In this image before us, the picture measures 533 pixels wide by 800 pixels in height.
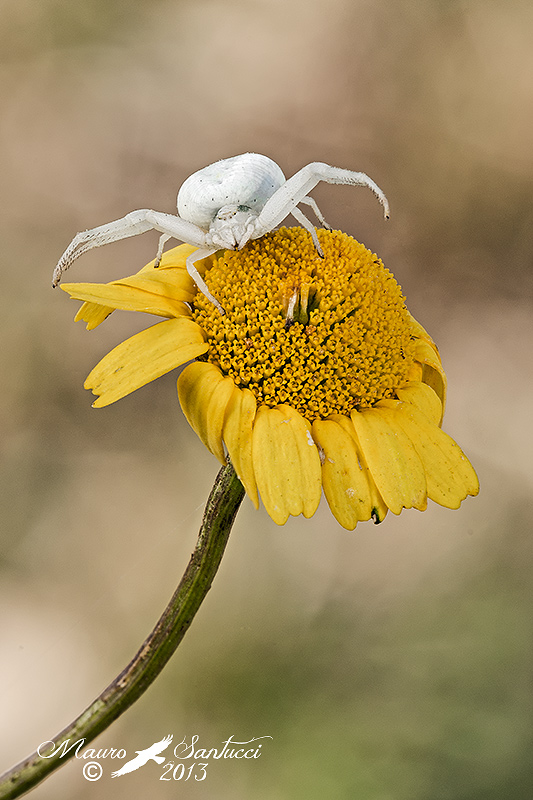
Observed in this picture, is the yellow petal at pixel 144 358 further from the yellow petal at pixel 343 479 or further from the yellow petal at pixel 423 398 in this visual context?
the yellow petal at pixel 423 398

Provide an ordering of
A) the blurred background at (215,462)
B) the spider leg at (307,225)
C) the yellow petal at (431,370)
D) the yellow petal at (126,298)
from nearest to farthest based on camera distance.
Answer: the yellow petal at (126,298) → the spider leg at (307,225) → the yellow petal at (431,370) → the blurred background at (215,462)

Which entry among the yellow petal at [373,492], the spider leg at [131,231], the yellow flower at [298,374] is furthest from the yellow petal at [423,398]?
the spider leg at [131,231]

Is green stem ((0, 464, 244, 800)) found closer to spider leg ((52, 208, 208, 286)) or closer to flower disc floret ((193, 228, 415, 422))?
flower disc floret ((193, 228, 415, 422))

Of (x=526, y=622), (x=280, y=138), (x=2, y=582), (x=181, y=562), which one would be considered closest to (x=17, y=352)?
(x=2, y=582)

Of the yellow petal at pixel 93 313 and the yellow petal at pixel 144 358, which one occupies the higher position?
the yellow petal at pixel 93 313

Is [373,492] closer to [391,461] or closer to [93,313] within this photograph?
[391,461]

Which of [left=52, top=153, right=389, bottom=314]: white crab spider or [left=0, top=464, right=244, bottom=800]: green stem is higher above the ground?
[left=52, top=153, right=389, bottom=314]: white crab spider

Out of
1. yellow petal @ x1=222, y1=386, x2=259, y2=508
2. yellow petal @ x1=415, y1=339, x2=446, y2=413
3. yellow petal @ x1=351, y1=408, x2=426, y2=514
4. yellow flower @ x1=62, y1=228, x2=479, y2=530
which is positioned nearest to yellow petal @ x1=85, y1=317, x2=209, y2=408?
yellow flower @ x1=62, y1=228, x2=479, y2=530
